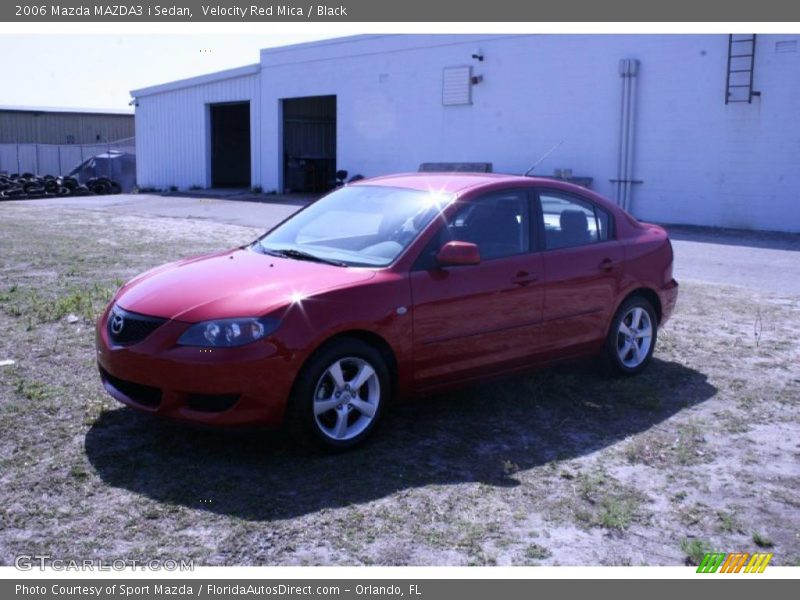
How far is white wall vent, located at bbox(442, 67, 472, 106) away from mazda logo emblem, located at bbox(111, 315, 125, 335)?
1902cm

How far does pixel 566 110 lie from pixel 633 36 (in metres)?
2.35

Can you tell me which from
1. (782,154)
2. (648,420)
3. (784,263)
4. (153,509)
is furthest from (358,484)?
(782,154)

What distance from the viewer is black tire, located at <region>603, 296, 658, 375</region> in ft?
22.1

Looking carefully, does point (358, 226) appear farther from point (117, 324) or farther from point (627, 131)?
point (627, 131)

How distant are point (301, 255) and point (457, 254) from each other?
1.04m

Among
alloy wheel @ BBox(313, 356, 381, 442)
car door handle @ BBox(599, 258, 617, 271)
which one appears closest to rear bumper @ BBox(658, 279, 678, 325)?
car door handle @ BBox(599, 258, 617, 271)

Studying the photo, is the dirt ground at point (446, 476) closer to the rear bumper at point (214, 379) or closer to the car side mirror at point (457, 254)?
the rear bumper at point (214, 379)

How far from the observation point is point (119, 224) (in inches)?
767

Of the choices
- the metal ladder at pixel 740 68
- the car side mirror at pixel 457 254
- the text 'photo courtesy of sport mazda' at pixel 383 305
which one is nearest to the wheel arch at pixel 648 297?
the text 'photo courtesy of sport mazda' at pixel 383 305

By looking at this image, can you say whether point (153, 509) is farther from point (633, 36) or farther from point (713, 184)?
point (633, 36)

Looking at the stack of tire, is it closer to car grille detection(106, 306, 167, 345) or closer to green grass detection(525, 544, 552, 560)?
car grille detection(106, 306, 167, 345)

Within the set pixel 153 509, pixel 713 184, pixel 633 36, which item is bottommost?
pixel 153 509

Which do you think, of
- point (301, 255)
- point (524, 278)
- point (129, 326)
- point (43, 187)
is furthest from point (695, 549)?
point (43, 187)

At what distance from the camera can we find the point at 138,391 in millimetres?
5098
